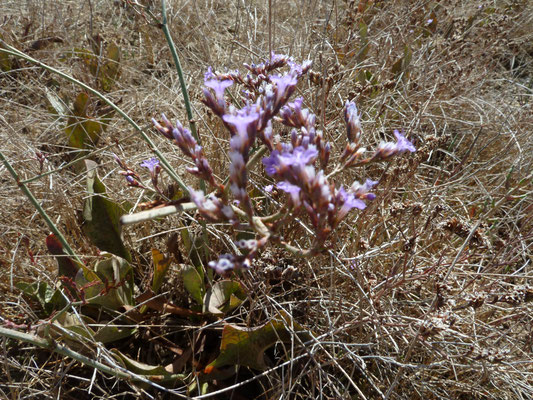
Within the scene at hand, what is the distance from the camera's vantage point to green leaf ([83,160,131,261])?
1.90m

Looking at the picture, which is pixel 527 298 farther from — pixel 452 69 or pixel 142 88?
pixel 142 88

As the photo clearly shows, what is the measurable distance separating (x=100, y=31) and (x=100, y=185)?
2169mm

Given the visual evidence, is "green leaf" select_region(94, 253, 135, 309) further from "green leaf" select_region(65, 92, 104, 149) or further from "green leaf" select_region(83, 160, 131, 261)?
"green leaf" select_region(65, 92, 104, 149)

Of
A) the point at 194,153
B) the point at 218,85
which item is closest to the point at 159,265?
the point at 194,153

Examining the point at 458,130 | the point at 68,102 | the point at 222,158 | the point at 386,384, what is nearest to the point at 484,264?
the point at 386,384

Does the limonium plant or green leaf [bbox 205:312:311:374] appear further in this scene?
green leaf [bbox 205:312:311:374]

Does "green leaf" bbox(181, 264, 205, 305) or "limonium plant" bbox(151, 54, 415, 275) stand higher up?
"limonium plant" bbox(151, 54, 415, 275)

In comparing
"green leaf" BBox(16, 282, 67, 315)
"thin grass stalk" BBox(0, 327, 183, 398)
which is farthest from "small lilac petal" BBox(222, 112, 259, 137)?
"green leaf" BBox(16, 282, 67, 315)

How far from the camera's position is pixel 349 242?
213 cm

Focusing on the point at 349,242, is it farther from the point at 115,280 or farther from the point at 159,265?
the point at 115,280

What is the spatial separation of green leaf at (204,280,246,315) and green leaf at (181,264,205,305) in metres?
0.03

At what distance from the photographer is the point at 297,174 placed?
1.13 meters

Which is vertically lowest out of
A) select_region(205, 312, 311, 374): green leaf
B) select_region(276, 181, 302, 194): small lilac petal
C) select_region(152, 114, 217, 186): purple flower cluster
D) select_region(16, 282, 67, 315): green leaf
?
select_region(16, 282, 67, 315): green leaf

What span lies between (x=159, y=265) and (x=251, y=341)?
47 centimetres
